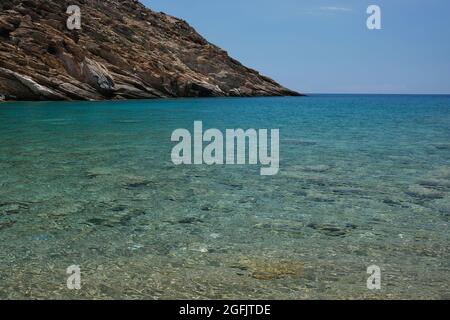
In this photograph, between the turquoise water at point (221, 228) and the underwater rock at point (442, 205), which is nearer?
the turquoise water at point (221, 228)

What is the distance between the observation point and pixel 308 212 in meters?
10.5

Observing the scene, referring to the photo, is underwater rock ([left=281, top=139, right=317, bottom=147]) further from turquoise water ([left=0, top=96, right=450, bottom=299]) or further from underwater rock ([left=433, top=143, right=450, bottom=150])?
underwater rock ([left=433, top=143, right=450, bottom=150])

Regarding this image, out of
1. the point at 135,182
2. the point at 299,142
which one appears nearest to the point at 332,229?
the point at 135,182

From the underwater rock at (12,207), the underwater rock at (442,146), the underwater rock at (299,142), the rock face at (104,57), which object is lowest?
the underwater rock at (12,207)

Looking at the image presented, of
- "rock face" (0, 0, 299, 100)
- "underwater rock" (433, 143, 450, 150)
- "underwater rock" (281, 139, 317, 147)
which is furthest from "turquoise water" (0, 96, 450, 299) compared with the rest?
"rock face" (0, 0, 299, 100)

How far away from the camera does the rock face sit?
66.4 meters

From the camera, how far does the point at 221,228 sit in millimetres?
9219

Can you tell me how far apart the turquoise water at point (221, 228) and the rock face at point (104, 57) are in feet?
180

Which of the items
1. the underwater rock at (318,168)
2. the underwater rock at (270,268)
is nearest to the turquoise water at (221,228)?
the underwater rock at (270,268)

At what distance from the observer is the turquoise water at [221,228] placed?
6562 millimetres

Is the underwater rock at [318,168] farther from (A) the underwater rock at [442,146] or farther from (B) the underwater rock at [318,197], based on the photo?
(A) the underwater rock at [442,146]

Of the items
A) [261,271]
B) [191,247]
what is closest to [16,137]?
[191,247]

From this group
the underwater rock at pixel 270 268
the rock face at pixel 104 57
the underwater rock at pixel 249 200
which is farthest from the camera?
the rock face at pixel 104 57

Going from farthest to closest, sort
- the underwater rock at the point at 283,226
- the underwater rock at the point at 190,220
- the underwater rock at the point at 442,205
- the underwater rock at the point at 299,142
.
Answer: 1. the underwater rock at the point at 299,142
2. the underwater rock at the point at 442,205
3. the underwater rock at the point at 190,220
4. the underwater rock at the point at 283,226
